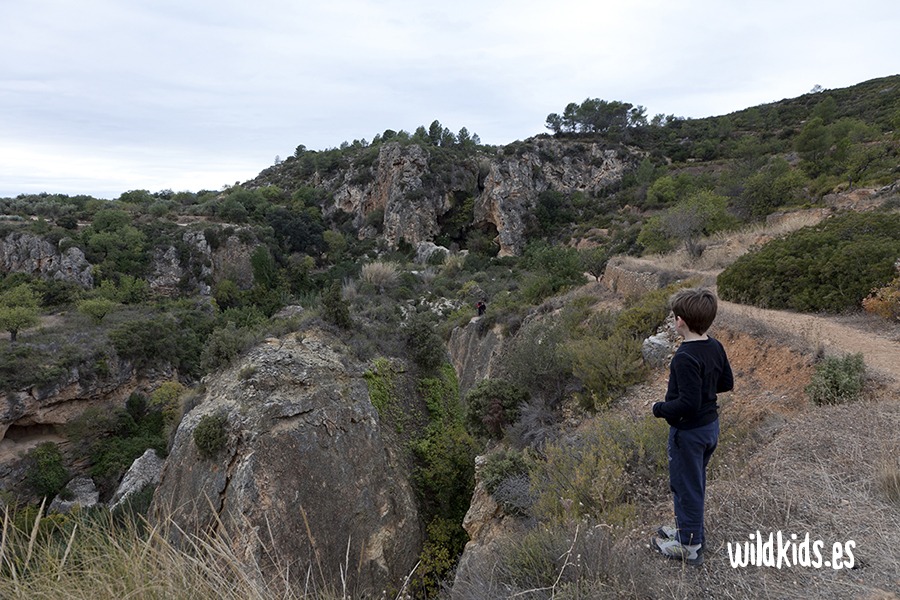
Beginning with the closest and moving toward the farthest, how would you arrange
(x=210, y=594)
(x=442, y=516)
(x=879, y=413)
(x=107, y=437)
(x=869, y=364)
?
(x=210, y=594), (x=879, y=413), (x=869, y=364), (x=442, y=516), (x=107, y=437)

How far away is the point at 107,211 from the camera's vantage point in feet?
126

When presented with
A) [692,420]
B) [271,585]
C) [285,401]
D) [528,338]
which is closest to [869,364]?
[692,420]

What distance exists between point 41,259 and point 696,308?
43.6m

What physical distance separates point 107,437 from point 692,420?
90.1 feet

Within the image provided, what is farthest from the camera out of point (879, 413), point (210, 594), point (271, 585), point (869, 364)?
point (869, 364)

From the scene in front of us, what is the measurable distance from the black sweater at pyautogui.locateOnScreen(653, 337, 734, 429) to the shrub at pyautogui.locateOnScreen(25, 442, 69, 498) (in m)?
24.6

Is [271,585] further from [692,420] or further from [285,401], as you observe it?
[285,401]

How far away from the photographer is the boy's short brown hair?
8.13 feet

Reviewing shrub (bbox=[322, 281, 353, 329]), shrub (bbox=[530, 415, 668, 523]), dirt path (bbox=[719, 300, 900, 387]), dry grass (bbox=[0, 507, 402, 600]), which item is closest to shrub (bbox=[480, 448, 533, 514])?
shrub (bbox=[530, 415, 668, 523])

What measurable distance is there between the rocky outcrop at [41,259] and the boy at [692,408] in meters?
40.7

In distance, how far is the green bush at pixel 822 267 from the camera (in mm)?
7172

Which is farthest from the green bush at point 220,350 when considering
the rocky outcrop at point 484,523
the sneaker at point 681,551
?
the sneaker at point 681,551

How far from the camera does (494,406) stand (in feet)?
26.1

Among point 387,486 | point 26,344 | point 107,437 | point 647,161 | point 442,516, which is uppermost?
point 647,161
